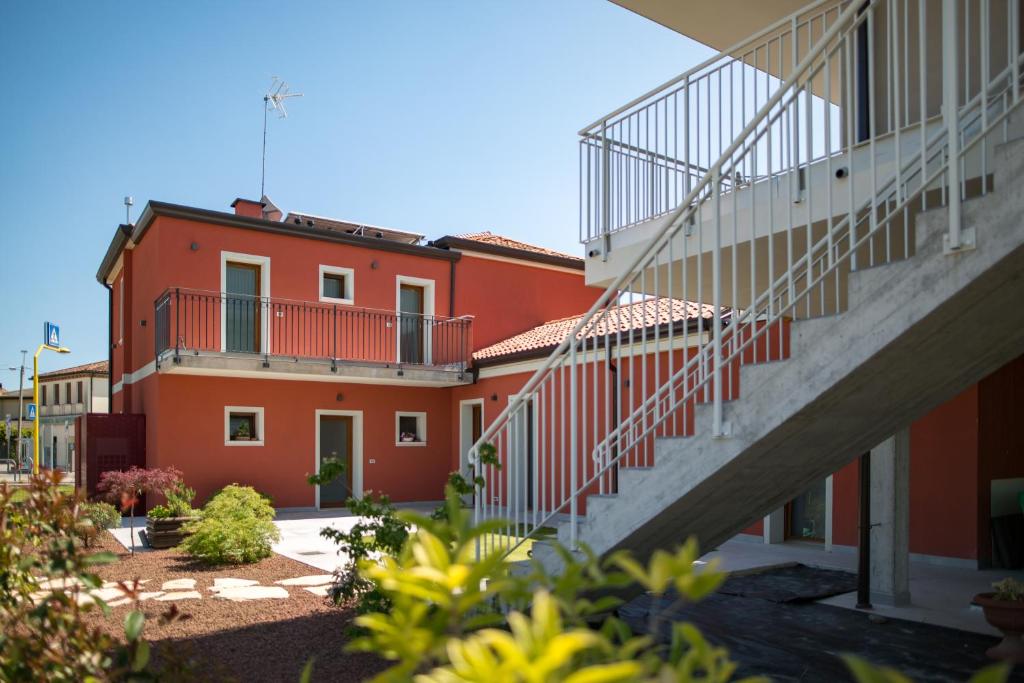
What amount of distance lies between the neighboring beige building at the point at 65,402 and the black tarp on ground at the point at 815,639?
40.1 m

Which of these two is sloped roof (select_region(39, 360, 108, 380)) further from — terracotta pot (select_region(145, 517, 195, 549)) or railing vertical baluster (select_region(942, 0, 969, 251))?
railing vertical baluster (select_region(942, 0, 969, 251))

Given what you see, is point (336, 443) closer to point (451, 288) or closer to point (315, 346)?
point (315, 346)

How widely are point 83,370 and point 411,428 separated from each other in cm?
3542

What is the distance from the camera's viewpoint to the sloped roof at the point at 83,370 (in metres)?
44.9

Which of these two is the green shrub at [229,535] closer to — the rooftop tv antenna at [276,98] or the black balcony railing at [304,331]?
the black balcony railing at [304,331]

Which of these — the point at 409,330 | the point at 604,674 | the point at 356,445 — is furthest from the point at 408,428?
the point at 604,674

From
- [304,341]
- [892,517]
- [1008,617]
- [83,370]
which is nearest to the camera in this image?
[1008,617]

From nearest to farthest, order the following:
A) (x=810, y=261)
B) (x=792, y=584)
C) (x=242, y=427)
→ (x=810, y=261) < (x=792, y=584) < (x=242, y=427)

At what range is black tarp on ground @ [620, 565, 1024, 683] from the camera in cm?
527

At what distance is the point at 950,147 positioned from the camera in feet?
12.5

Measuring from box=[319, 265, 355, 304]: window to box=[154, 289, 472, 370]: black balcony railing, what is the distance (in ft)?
0.87

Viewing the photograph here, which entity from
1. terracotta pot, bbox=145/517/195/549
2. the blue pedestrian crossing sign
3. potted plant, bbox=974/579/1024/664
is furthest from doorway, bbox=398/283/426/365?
potted plant, bbox=974/579/1024/664

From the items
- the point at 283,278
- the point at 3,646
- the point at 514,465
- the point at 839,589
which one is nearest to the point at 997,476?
the point at 839,589

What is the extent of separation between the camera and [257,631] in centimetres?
619
